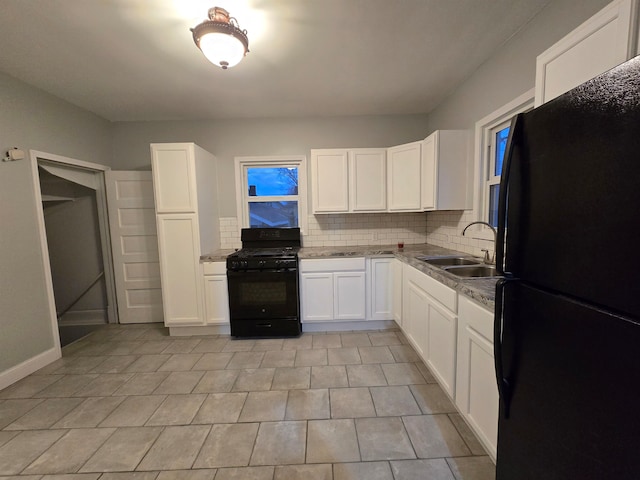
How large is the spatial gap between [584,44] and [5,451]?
3.53 metres

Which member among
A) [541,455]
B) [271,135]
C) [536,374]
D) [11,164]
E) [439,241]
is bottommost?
[541,455]

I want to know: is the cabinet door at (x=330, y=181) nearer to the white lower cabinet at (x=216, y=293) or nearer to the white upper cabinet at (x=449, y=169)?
the white upper cabinet at (x=449, y=169)

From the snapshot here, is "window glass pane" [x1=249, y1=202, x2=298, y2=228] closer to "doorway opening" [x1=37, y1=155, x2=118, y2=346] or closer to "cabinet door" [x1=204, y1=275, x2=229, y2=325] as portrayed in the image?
"cabinet door" [x1=204, y1=275, x2=229, y2=325]

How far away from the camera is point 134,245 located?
132 inches

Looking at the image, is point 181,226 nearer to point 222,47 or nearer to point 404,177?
point 222,47

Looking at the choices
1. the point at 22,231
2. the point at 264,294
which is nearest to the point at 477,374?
the point at 264,294

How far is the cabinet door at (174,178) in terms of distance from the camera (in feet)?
9.21

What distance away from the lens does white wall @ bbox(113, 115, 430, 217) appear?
3404 mm

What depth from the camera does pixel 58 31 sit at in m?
1.76

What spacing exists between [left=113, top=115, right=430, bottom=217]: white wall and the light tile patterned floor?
7.87ft

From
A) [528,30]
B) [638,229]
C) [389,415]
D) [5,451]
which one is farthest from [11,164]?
[528,30]

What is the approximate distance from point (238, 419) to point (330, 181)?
98.3 inches

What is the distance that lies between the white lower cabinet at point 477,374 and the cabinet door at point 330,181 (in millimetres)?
1978

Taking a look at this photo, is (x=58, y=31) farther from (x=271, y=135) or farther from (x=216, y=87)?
(x=271, y=135)
